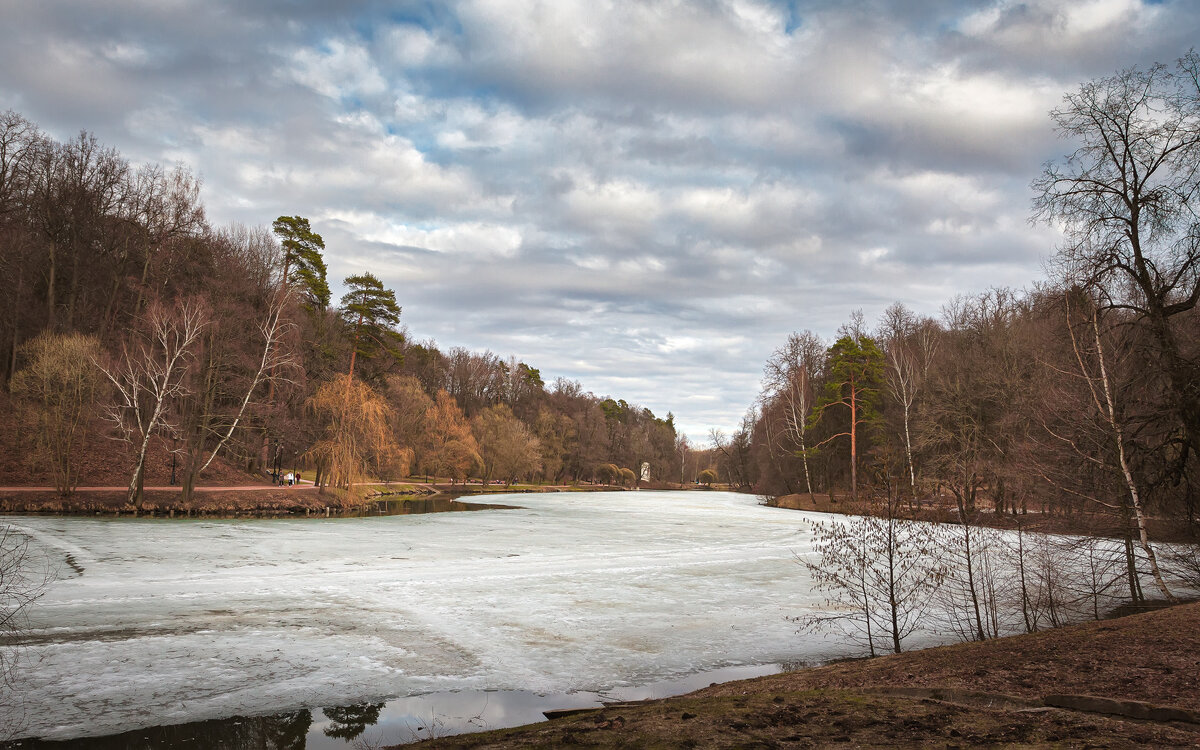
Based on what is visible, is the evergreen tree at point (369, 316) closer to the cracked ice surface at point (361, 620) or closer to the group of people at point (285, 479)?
the group of people at point (285, 479)

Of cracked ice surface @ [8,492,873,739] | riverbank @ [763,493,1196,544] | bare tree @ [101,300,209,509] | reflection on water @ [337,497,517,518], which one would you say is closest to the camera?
cracked ice surface @ [8,492,873,739]

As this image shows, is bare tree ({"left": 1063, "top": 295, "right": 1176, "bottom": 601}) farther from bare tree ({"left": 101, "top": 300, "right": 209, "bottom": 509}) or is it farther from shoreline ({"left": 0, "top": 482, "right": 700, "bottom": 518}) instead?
bare tree ({"left": 101, "top": 300, "right": 209, "bottom": 509})

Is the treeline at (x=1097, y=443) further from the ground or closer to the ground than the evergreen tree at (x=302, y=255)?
closer to the ground

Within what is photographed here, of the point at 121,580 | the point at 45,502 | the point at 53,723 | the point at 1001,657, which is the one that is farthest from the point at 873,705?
the point at 45,502

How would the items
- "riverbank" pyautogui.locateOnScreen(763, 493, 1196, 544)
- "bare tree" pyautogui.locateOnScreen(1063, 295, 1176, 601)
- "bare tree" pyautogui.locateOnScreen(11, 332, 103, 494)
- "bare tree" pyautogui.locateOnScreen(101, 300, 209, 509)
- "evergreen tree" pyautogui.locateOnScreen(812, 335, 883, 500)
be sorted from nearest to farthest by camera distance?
"riverbank" pyautogui.locateOnScreen(763, 493, 1196, 544) → "bare tree" pyautogui.locateOnScreen(1063, 295, 1176, 601) → "bare tree" pyautogui.locateOnScreen(11, 332, 103, 494) → "bare tree" pyautogui.locateOnScreen(101, 300, 209, 509) → "evergreen tree" pyautogui.locateOnScreen(812, 335, 883, 500)

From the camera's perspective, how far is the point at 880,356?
43281 mm

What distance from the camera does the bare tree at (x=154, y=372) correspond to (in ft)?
90.5

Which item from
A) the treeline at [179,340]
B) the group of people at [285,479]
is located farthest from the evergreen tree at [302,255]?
the group of people at [285,479]

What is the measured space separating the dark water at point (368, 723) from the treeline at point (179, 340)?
25.2 m

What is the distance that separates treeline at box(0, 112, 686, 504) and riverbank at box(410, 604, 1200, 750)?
1118 inches

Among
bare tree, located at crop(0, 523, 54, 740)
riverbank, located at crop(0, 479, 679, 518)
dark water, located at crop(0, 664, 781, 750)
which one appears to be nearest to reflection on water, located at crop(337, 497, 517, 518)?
riverbank, located at crop(0, 479, 679, 518)

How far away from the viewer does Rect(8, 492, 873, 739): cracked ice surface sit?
7352 millimetres

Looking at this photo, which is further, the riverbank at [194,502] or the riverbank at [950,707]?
the riverbank at [194,502]

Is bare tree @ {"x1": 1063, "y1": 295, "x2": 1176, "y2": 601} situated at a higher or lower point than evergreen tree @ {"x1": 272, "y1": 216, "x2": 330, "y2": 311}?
lower
